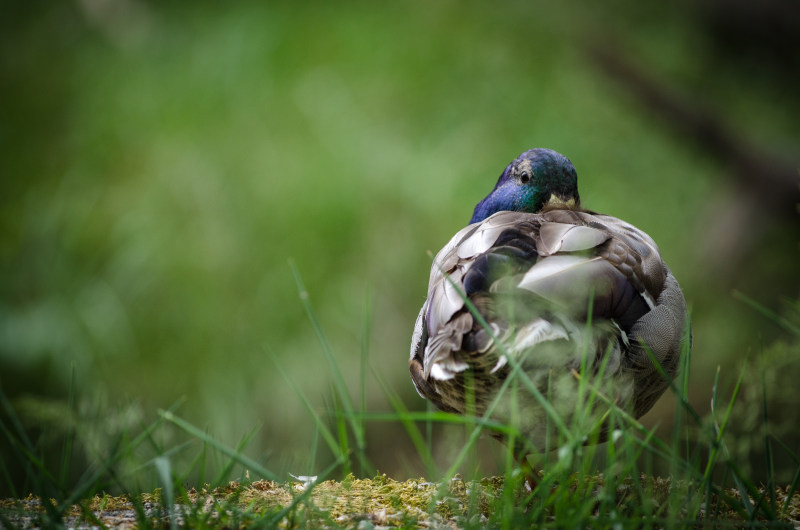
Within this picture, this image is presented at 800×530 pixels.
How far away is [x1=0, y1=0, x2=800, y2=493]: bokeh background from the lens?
3.83 meters

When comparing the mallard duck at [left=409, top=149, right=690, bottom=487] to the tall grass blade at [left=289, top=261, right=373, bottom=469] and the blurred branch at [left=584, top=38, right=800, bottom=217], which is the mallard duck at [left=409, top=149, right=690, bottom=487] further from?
the blurred branch at [left=584, top=38, right=800, bottom=217]

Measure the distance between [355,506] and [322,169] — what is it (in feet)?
9.67

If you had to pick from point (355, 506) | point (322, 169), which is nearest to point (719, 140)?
point (322, 169)

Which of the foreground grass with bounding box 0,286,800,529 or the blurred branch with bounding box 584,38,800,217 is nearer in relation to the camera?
the foreground grass with bounding box 0,286,800,529

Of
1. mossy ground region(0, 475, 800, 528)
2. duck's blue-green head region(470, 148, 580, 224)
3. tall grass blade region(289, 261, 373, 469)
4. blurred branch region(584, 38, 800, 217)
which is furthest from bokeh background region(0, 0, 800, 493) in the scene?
tall grass blade region(289, 261, 373, 469)

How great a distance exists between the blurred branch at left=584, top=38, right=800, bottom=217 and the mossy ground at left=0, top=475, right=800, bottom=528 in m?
3.08

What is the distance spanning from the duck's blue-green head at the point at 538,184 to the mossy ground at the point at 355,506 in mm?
977

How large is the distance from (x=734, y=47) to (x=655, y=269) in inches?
144

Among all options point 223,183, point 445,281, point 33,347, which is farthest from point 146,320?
point 445,281

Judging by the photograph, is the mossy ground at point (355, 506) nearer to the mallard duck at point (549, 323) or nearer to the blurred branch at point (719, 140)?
the mallard duck at point (549, 323)

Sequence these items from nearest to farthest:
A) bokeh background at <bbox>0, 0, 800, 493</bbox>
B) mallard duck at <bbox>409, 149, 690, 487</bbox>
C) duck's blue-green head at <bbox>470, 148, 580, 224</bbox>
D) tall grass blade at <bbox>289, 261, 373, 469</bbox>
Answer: tall grass blade at <bbox>289, 261, 373, 469</bbox>, mallard duck at <bbox>409, 149, 690, 487</bbox>, duck's blue-green head at <bbox>470, 148, 580, 224</bbox>, bokeh background at <bbox>0, 0, 800, 493</bbox>

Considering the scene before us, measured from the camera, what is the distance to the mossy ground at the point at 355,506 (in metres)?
1.27

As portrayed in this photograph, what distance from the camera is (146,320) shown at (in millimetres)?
3943

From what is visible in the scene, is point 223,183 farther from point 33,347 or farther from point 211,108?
point 33,347
